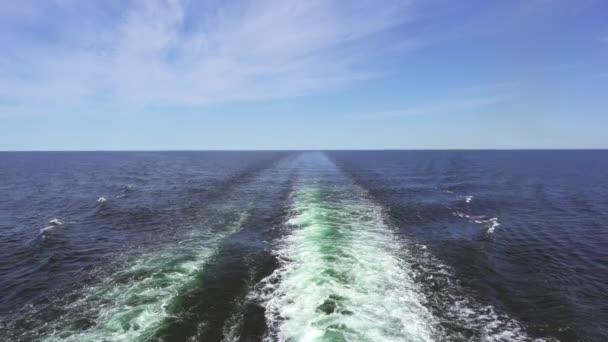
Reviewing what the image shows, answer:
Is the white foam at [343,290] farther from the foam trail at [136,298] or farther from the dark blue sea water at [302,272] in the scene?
the foam trail at [136,298]

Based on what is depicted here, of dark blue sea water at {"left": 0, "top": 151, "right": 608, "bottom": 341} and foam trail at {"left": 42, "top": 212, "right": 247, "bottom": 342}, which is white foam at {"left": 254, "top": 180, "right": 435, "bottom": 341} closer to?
dark blue sea water at {"left": 0, "top": 151, "right": 608, "bottom": 341}

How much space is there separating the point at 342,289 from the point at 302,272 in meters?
2.99

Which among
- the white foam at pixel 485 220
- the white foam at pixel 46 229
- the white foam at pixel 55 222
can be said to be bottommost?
the white foam at pixel 485 220

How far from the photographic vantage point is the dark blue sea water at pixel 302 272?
13.6 m

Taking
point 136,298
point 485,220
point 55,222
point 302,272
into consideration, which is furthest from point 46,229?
point 485,220

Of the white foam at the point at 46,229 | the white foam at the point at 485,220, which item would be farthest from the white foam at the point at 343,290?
the white foam at the point at 46,229

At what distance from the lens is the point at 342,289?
1638 cm

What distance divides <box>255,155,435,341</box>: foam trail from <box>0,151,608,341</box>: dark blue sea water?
0.08 meters

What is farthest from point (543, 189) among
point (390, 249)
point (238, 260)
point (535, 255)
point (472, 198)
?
point (238, 260)

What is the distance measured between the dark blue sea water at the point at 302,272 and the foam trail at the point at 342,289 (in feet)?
0.27

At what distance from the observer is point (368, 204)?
124ft

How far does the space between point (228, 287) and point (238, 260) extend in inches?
143

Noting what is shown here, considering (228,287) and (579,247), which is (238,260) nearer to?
(228,287)

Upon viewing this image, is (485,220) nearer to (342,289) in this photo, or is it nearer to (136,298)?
(342,289)
